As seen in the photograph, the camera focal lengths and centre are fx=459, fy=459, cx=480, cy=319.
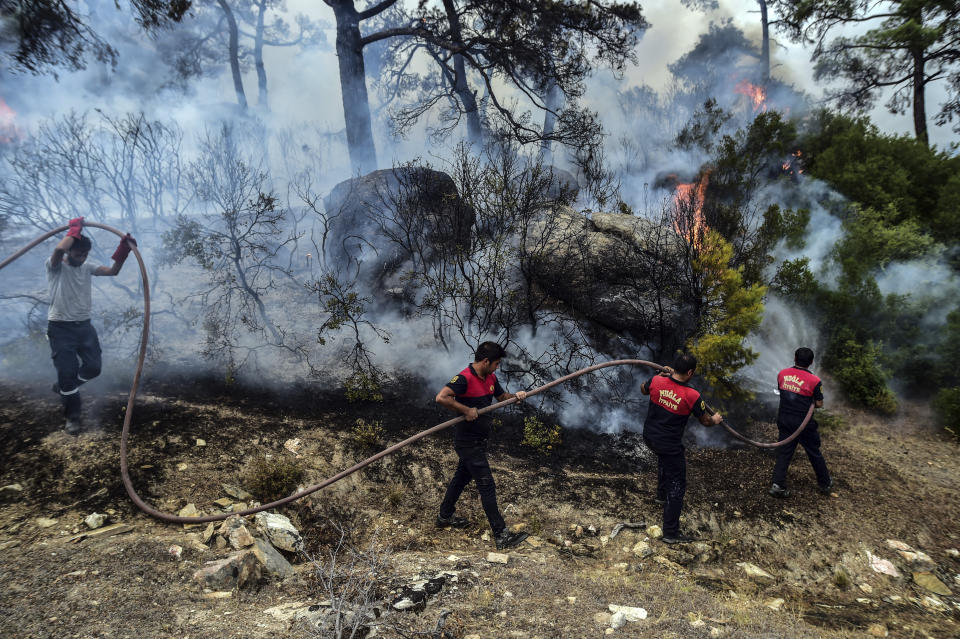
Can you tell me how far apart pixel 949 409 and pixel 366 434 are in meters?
8.03

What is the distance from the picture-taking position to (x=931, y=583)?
12.0ft

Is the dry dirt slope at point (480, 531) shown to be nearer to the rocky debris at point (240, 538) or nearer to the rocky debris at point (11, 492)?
the rocky debris at point (11, 492)

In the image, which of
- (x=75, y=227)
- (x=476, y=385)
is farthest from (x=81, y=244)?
(x=476, y=385)

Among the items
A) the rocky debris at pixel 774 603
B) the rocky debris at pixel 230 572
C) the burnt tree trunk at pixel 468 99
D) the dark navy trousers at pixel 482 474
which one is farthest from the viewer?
the burnt tree trunk at pixel 468 99

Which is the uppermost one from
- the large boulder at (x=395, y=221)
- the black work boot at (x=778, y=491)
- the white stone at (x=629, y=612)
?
the large boulder at (x=395, y=221)

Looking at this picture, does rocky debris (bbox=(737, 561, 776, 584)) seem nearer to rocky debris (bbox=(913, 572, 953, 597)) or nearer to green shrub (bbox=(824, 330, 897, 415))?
rocky debris (bbox=(913, 572, 953, 597))

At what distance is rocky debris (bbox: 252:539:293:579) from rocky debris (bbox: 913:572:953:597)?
4.88 metres

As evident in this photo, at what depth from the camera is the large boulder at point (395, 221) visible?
24.8ft

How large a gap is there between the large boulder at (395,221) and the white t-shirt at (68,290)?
3918 millimetres

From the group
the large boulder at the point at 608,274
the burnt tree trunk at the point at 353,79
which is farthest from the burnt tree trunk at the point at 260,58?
the large boulder at the point at 608,274

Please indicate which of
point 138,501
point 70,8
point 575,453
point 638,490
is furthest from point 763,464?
point 70,8

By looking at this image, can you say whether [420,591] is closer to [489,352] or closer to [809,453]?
[489,352]

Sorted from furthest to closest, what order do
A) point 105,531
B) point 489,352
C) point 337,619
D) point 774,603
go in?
point 489,352, point 105,531, point 774,603, point 337,619

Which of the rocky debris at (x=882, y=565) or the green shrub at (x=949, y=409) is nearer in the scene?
the rocky debris at (x=882, y=565)
